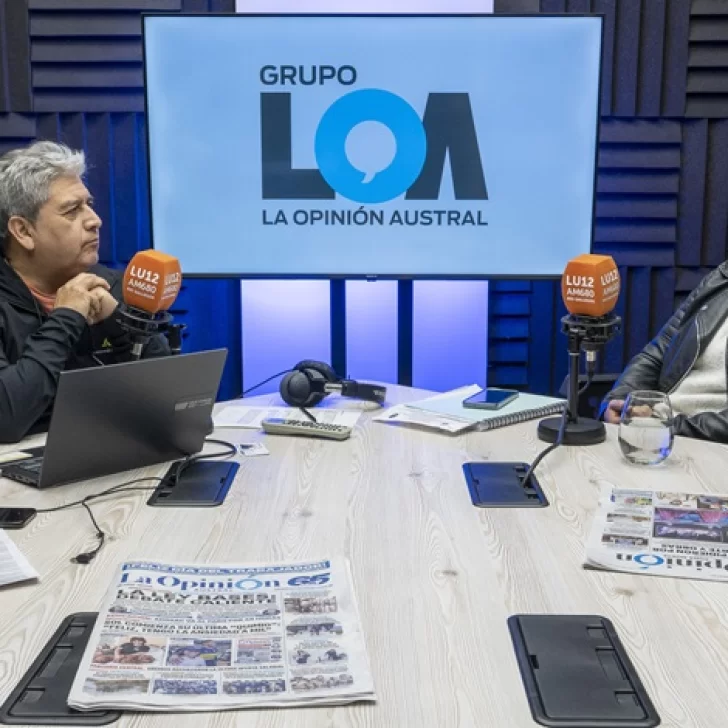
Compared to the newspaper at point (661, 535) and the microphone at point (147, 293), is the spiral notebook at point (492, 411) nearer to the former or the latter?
the newspaper at point (661, 535)

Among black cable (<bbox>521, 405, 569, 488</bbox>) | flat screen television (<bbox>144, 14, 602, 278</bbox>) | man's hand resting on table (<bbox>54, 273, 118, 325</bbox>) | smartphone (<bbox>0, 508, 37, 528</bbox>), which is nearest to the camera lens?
smartphone (<bbox>0, 508, 37, 528</bbox>)

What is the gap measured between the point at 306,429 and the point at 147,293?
43cm

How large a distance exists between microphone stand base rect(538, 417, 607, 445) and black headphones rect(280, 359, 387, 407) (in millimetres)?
454

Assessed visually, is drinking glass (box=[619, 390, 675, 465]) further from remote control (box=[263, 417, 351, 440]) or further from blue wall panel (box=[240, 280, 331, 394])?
blue wall panel (box=[240, 280, 331, 394])

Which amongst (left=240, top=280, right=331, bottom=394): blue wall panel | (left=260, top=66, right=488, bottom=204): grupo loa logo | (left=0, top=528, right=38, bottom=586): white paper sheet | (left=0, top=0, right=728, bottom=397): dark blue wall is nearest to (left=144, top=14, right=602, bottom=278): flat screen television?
(left=260, top=66, right=488, bottom=204): grupo loa logo

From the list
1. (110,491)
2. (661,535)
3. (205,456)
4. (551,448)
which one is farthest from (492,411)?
(110,491)

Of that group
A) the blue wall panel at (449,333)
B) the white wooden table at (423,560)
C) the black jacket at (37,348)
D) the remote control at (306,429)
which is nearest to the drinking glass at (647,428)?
the white wooden table at (423,560)

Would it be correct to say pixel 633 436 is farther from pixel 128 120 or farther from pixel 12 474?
pixel 128 120

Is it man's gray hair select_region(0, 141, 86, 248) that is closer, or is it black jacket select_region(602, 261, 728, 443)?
man's gray hair select_region(0, 141, 86, 248)

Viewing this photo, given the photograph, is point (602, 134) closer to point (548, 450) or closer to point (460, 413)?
point (460, 413)

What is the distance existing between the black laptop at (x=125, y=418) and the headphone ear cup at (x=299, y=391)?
448 millimetres

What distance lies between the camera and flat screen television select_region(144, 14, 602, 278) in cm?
301

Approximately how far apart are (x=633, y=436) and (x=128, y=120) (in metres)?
2.43

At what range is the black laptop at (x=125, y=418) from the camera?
1.51 m
